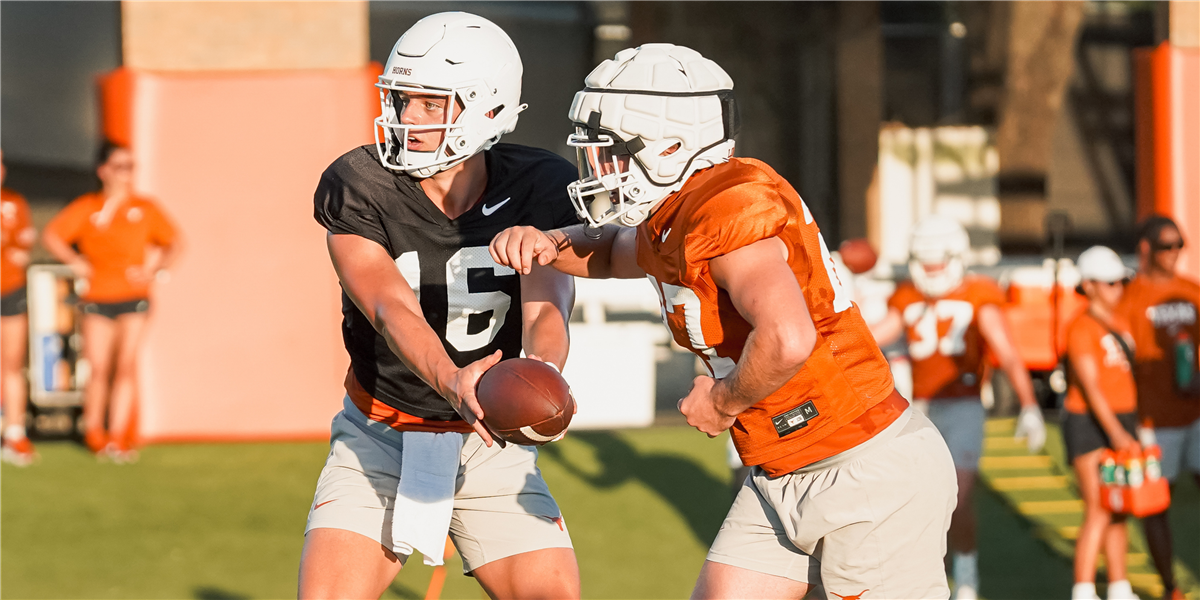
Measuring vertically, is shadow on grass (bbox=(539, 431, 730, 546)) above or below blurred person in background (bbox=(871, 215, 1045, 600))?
below

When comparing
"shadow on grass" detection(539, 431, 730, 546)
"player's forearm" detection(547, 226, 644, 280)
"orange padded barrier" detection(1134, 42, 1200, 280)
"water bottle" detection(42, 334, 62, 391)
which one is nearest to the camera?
"player's forearm" detection(547, 226, 644, 280)

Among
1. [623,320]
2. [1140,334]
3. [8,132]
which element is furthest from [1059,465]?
[8,132]

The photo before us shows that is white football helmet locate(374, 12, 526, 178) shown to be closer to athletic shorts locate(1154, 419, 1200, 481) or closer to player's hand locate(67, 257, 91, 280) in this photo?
athletic shorts locate(1154, 419, 1200, 481)

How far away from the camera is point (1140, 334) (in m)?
5.80

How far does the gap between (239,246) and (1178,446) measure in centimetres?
639

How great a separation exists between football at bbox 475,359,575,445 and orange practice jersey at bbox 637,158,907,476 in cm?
35

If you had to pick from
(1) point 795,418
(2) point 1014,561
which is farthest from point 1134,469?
(1) point 795,418

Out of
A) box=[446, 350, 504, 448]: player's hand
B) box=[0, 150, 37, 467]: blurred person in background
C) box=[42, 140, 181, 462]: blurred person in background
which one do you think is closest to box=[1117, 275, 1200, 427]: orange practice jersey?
box=[446, 350, 504, 448]: player's hand

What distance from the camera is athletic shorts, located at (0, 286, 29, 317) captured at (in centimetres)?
748

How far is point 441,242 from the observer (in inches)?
115

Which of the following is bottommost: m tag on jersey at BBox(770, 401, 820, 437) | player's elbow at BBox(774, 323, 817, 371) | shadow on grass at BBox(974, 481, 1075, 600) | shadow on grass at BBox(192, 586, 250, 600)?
shadow on grass at BBox(974, 481, 1075, 600)

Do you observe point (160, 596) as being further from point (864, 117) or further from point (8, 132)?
point (864, 117)

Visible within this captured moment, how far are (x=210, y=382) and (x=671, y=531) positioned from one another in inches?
156

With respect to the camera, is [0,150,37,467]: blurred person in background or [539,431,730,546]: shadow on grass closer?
[539,431,730,546]: shadow on grass
